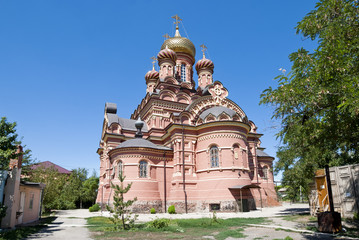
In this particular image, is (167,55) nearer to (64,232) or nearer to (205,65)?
(205,65)

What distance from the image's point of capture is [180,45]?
31641 mm

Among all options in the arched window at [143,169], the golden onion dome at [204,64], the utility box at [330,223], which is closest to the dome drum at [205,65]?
the golden onion dome at [204,64]

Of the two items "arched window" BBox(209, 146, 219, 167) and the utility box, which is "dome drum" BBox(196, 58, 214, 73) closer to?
"arched window" BBox(209, 146, 219, 167)

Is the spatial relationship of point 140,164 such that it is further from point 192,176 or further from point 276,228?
point 276,228

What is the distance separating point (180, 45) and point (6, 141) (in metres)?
24.2

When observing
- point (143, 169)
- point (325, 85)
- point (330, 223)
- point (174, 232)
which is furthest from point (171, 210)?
point (325, 85)

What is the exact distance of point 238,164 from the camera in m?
19.9

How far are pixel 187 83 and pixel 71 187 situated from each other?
18.1 m

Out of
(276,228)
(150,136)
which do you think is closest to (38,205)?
(150,136)

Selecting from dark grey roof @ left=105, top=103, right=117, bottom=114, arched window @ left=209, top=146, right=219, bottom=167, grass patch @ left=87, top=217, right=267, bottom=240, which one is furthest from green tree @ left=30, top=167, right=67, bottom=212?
arched window @ left=209, top=146, right=219, bottom=167

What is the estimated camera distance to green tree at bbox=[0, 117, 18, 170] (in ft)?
34.8

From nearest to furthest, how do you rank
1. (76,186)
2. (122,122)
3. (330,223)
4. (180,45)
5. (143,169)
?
(330,223) < (143,169) < (122,122) < (76,186) < (180,45)

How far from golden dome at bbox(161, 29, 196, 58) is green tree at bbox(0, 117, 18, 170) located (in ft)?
76.0

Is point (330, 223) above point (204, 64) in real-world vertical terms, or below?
below
